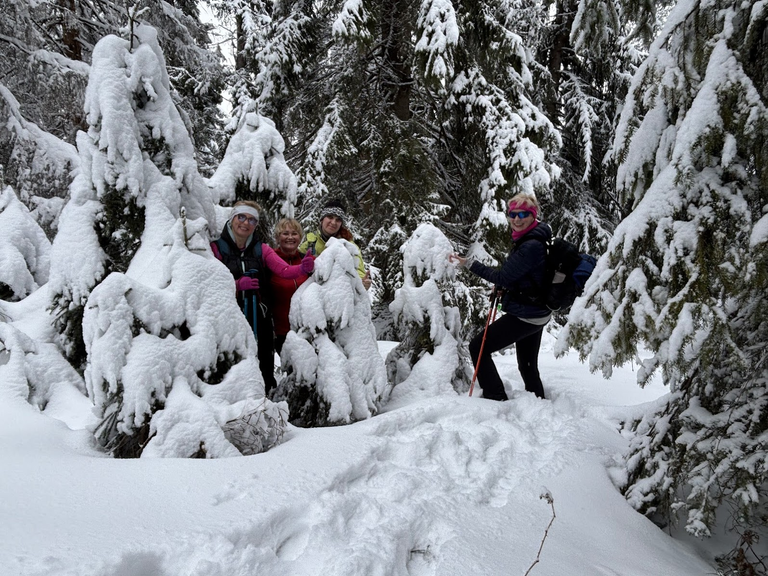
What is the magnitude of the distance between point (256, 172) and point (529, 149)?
17.2 ft

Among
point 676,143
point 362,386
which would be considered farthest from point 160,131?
point 676,143

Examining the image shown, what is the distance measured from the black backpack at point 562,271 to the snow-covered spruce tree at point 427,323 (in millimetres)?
1091

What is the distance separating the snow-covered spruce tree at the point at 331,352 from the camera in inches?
152

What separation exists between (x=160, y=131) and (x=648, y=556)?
4.44 metres

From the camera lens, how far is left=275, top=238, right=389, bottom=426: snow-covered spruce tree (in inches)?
152

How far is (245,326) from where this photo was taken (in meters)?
3.32

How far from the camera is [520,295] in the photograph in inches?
165

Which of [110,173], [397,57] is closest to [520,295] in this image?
[110,173]

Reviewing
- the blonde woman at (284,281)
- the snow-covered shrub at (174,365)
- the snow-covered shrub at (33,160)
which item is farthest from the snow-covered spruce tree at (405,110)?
the snow-covered shrub at (174,365)

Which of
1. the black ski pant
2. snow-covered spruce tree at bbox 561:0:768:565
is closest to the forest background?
snow-covered spruce tree at bbox 561:0:768:565

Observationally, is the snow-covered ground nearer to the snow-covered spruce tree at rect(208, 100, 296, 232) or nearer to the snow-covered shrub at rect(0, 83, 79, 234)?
the snow-covered spruce tree at rect(208, 100, 296, 232)

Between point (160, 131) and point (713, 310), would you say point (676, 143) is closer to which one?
point (713, 310)

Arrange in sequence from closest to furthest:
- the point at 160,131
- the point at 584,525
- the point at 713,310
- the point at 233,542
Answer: the point at 233,542
the point at 713,310
the point at 584,525
the point at 160,131

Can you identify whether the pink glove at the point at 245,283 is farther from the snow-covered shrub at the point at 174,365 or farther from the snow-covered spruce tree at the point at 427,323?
the snow-covered spruce tree at the point at 427,323
